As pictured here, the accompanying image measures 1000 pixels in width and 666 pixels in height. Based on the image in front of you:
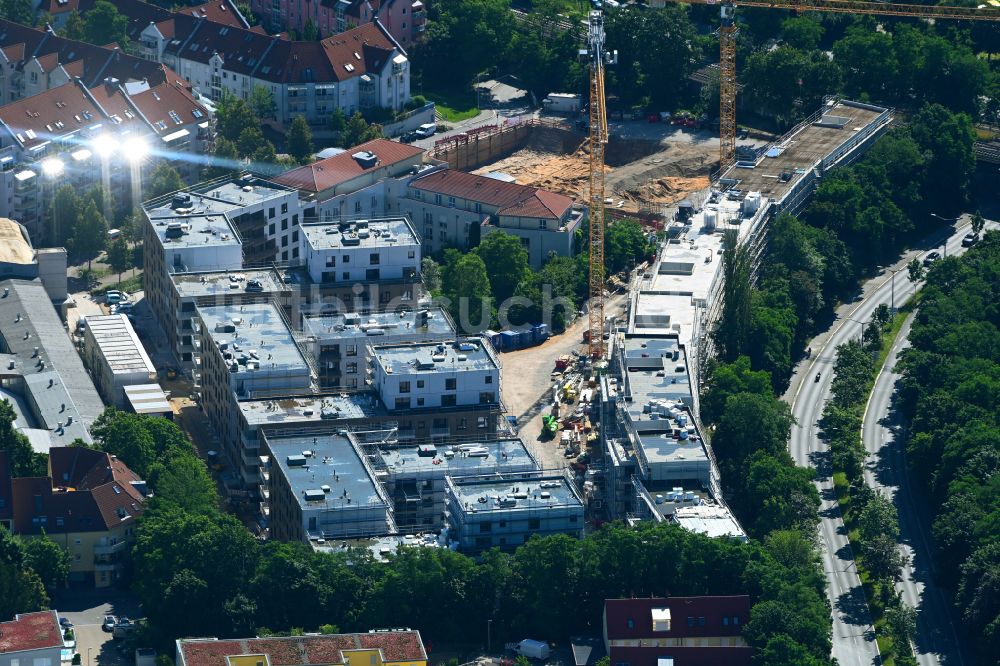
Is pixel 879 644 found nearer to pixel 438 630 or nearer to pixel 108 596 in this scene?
pixel 438 630

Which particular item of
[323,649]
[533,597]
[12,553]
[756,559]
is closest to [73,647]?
[12,553]

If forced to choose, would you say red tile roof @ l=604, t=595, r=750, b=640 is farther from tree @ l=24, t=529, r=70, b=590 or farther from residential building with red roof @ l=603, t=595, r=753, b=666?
tree @ l=24, t=529, r=70, b=590

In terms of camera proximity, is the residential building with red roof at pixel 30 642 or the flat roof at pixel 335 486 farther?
the flat roof at pixel 335 486

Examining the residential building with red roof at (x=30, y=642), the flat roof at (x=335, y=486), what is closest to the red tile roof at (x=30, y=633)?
the residential building with red roof at (x=30, y=642)

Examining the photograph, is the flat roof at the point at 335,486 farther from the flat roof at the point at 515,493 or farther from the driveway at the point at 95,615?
the driveway at the point at 95,615

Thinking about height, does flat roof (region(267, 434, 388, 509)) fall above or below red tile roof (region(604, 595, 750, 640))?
above

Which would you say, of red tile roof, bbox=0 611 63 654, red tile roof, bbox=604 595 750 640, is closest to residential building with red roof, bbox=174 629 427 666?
red tile roof, bbox=0 611 63 654

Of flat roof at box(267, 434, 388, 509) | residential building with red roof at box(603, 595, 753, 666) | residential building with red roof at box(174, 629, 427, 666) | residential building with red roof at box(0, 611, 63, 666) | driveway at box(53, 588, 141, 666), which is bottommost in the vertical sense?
driveway at box(53, 588, 141, 666)
